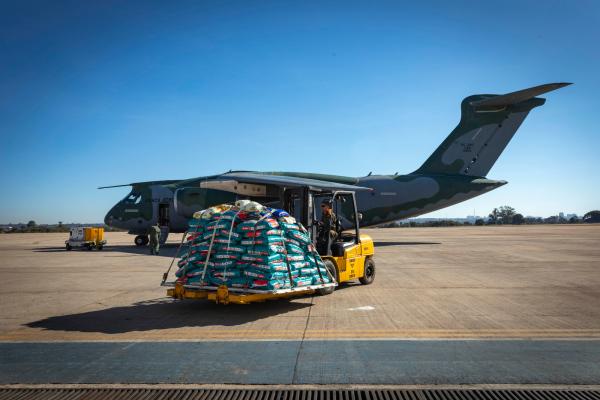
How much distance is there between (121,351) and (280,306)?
387 centimetres

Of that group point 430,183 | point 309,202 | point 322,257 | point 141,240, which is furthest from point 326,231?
point 141,240

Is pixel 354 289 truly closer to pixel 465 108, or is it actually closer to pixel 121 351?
pixel 121 351

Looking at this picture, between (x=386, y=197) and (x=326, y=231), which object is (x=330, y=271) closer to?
(x=326, y=231)

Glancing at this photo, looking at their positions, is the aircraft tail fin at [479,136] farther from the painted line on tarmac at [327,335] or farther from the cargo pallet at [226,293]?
the painted line on tarmac at [327,335]

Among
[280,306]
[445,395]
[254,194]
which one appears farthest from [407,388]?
[254,194]

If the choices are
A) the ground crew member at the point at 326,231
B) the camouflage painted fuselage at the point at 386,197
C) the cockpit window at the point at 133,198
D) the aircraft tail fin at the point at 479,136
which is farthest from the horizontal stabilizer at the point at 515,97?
the cockpit window at the point at 133,198

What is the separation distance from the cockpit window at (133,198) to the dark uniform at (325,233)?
63.7 ft

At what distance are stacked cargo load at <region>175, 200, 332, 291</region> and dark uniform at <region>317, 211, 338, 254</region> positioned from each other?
141 cm

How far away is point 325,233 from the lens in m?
10.9

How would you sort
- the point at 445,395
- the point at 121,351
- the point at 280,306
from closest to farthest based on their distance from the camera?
1. the point at 445,395
2. the point at 121,351
3. the point at 280,306

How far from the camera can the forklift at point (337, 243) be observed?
10648 mm

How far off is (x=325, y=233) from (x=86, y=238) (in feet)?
66.7

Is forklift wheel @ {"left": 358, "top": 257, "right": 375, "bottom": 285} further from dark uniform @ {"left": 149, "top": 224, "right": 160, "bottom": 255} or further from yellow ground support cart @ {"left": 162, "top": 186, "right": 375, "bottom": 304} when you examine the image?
dark uniform @ {"left": 149, "top": 224, "right": 160, "bottom": 255}

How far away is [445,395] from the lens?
4.54 metres
